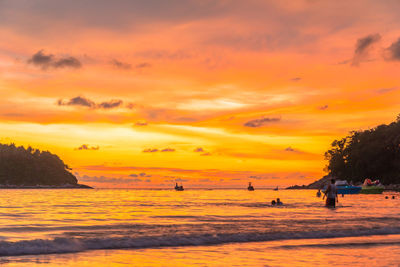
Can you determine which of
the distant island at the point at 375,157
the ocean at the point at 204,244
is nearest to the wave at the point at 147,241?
the ocean at the point at 204,244

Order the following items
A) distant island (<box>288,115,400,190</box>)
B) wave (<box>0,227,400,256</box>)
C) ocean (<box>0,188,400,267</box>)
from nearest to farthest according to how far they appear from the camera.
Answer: ocean (<box>0,188,400,267</box>)
wave (<box>0,227,400,256</box>)
distant island (<box>288,115,400,190</box>)

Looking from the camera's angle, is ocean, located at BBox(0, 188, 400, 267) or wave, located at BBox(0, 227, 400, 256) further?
wave, located at BBox(0, 227, 400, 256)

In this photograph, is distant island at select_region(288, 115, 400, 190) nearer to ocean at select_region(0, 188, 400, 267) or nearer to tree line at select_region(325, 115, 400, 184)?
tree line at select_region(325, 115, 400, 184)

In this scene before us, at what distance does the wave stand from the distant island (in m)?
121

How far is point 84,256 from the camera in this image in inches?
725

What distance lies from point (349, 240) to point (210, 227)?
8.62m

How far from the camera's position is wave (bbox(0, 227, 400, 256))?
63.5 feet

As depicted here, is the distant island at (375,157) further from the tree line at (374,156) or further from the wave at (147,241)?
the wave at (147,241)

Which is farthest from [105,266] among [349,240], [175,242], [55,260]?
[349,240]

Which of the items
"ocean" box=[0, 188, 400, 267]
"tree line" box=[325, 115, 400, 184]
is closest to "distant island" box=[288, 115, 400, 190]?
"tree line" box=[325, 115, 400, 184]

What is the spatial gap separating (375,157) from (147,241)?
453 ft

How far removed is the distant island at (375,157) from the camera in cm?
14438

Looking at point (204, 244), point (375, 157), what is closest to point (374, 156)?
point (375, 157)

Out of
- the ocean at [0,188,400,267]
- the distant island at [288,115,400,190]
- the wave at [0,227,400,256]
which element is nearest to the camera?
the ocean at [0,188,400,267]
